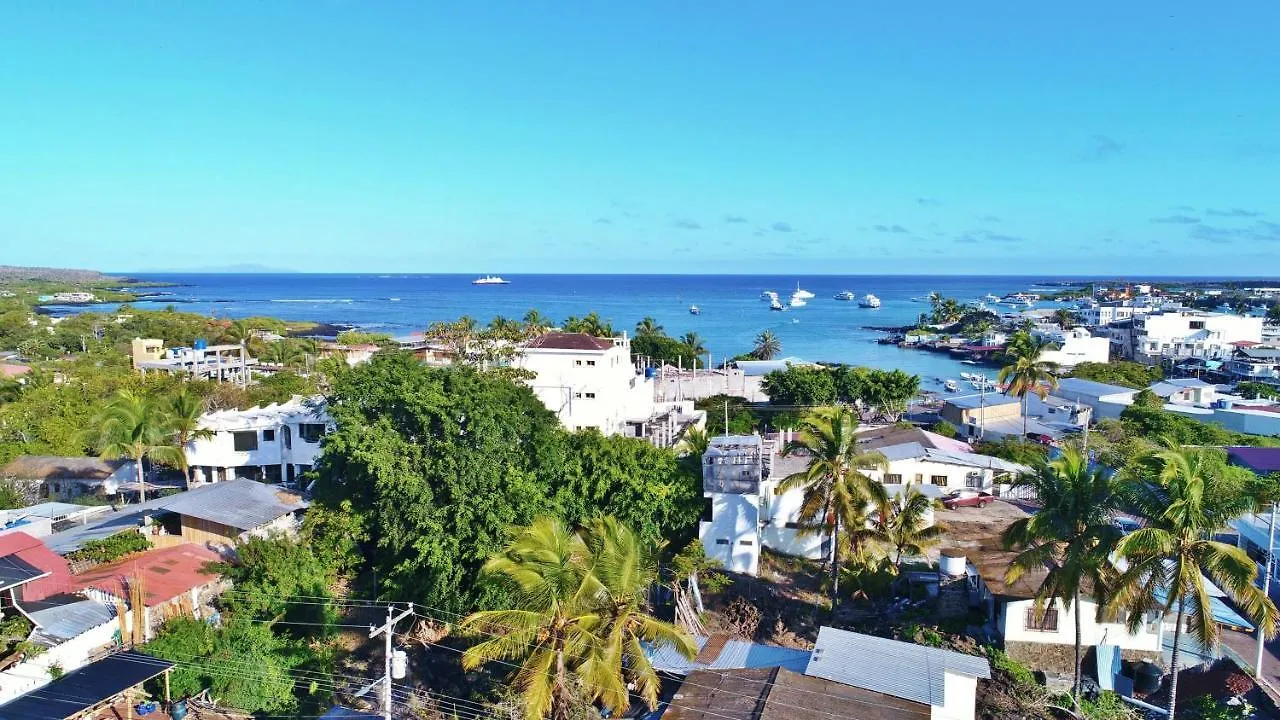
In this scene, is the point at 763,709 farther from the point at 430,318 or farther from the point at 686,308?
the point at 686,308

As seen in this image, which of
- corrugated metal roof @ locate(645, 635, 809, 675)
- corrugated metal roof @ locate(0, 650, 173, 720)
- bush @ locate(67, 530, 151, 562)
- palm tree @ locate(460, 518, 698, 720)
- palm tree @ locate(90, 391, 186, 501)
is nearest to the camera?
palm tree @ locate(460, 518, 698, 720)

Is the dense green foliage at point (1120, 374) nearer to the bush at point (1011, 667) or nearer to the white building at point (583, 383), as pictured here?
the white building at point (583, 383)

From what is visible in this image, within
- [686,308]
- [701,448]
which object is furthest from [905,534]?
[686,308]

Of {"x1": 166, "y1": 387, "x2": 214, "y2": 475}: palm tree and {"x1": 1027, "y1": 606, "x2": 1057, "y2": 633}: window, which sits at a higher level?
{"x1": 166, "y1": 387, "x2": 214, "y2": 475}: palm tree

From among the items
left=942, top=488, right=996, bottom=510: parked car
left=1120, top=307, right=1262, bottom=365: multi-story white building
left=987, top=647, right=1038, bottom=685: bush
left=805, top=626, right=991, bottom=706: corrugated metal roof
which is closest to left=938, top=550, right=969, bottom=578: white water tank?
left=987, top=647, right=1038, bottom=685: bush

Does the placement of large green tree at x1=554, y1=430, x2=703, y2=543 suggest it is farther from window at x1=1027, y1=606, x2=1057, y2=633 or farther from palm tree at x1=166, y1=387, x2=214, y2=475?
palm tree at x1=166, y1=387, x2=214, y2=475
